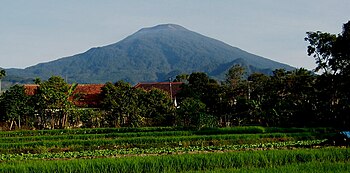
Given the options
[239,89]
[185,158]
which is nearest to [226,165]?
[185,158]

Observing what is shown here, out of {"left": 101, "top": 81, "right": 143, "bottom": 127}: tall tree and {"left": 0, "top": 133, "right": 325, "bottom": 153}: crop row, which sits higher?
{"left": 101, "top": 81, "right": 143, "bottom": 127}: tall tree

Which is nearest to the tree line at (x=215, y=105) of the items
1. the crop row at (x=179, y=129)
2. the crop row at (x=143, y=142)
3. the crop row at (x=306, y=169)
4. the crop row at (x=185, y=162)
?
the crop row at (x=179, y=129)

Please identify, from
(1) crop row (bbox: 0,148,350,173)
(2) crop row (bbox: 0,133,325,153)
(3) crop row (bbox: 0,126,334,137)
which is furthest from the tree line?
(1) crop row (bbox: 0,148,350,173)

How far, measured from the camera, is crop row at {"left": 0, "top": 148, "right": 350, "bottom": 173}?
10.3 m

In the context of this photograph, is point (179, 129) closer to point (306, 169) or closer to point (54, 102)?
point (54, 102)

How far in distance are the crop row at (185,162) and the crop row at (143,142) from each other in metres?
6.44

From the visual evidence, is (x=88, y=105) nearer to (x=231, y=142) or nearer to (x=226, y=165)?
(x=231, y=142)

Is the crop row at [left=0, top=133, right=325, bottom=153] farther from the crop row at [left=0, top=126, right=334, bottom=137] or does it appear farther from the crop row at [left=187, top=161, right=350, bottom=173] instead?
the crop row at [left=187, top=161, right=350, bottom=173]

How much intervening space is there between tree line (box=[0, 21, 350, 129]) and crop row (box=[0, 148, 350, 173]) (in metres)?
13.5

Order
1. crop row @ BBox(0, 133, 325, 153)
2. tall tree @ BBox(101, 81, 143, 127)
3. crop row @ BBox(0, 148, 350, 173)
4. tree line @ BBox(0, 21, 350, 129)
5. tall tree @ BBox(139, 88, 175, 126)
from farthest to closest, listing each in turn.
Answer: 1. tall tree @ BBox(139, 88, 175, 126)
2. tall tree @ BBox(101, 81, 143, 127)
3. tree line @ BBox(0, 21, 350, 129)
4. crop row @ BBox(0, 133, 325, 153)
5. crop row @ BBox(0, 148, 350, 173)

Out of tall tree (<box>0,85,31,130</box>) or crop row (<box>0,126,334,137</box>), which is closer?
crop row (<box>0,126,334,137</box>)

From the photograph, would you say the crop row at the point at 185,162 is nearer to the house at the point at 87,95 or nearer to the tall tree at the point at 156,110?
the tall tree at the point at 156,110

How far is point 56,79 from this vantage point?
2848 centimetres

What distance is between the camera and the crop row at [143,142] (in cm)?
1759
